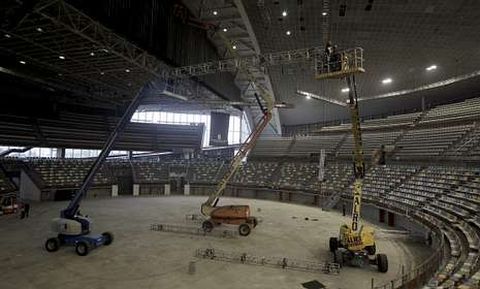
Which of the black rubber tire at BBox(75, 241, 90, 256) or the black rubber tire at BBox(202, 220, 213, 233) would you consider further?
the black rubber tire at BBox(202, 220, 213, 233)

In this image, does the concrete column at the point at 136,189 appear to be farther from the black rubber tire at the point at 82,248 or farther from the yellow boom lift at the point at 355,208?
the yellow boom lift at the point at 355,208

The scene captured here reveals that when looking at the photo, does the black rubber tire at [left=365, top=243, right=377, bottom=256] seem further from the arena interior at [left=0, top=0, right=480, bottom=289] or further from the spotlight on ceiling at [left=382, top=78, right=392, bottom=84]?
the spotlight on ceiling at [left=382, top=78, right=392, bottom=84]

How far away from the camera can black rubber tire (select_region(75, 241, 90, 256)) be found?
14430 mm

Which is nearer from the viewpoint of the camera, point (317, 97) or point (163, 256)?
point (163, 256)

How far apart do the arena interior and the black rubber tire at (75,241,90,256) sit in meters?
0.10

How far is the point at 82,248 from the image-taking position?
47.4 feet

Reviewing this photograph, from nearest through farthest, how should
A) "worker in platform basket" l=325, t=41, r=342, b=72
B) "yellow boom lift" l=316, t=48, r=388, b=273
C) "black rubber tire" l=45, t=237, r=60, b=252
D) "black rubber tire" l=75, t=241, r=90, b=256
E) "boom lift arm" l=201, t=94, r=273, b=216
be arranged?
"yellow boom lift" l=316, t=48, r=388, b=273, "worker in platform basket" l=325, t=41, r=342, b=72, "black rubber tire" l=75, t=241, r=90, b=256, "black rubber tire" l=45, t=237, r=60, b=252, "boom lift arm" l=201, t=94, r=273, b=216

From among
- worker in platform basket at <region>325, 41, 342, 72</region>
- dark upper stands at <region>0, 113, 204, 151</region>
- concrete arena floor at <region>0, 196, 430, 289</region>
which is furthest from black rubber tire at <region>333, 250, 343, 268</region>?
dark upper stands at <region>0, 113, 204, 151</region>

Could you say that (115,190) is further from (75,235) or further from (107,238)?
(75,235)

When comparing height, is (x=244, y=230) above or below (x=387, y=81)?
below

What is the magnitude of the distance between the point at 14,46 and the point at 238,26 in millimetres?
16264

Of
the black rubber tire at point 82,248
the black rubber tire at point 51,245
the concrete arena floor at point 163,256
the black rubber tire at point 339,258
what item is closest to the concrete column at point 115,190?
the concrete arena floor at point 163,256

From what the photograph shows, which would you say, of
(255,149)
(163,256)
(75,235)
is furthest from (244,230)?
(255,149)

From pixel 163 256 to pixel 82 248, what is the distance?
12.5ft
